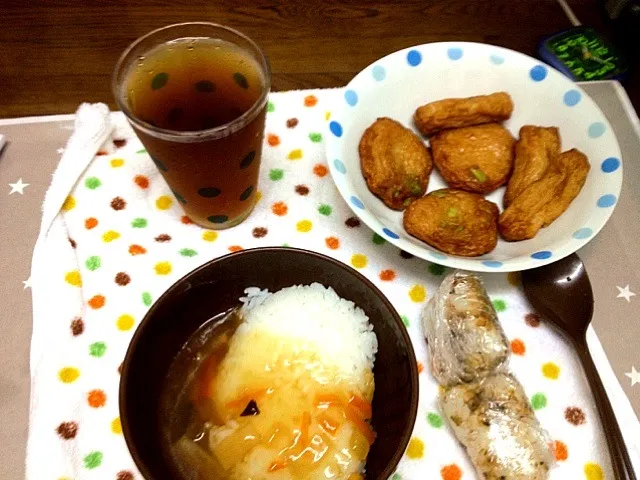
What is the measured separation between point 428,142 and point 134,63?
1.67ft

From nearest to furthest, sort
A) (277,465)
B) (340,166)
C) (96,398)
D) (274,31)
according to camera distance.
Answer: (277,465), (96,398), (340,166), (274,31)

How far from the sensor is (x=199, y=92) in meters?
0.79

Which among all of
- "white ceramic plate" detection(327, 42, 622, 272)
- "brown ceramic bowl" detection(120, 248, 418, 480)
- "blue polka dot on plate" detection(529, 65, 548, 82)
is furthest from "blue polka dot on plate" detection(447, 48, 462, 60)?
"brown ceramic bowl" detection(120, 248, 418, 480)

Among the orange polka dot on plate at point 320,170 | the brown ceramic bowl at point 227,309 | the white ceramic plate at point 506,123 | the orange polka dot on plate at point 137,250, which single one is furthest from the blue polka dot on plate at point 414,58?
the orange polka dot on plate at point 137,250

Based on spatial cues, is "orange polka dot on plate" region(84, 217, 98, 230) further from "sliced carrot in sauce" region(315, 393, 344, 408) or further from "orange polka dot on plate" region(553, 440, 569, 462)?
"orange polka dot on plate" region(553, 440, 569, 462)

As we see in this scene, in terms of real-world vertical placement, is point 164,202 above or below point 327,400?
above

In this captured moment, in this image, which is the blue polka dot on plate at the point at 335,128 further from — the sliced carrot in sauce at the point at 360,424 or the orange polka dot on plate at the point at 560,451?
the orange polka dot on plate at the point at 560,451

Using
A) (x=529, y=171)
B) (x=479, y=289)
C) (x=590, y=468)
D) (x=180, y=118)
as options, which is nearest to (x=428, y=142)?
(x=529, y=171)

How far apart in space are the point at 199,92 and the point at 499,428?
598mm

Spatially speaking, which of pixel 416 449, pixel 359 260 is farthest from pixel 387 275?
pixel 416 449

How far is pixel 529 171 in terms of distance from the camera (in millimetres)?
890

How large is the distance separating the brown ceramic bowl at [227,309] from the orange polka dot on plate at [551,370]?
0.80 ft

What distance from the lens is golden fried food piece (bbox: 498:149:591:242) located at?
2.77ft

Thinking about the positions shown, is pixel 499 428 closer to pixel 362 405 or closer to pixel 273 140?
pixel 362 405
